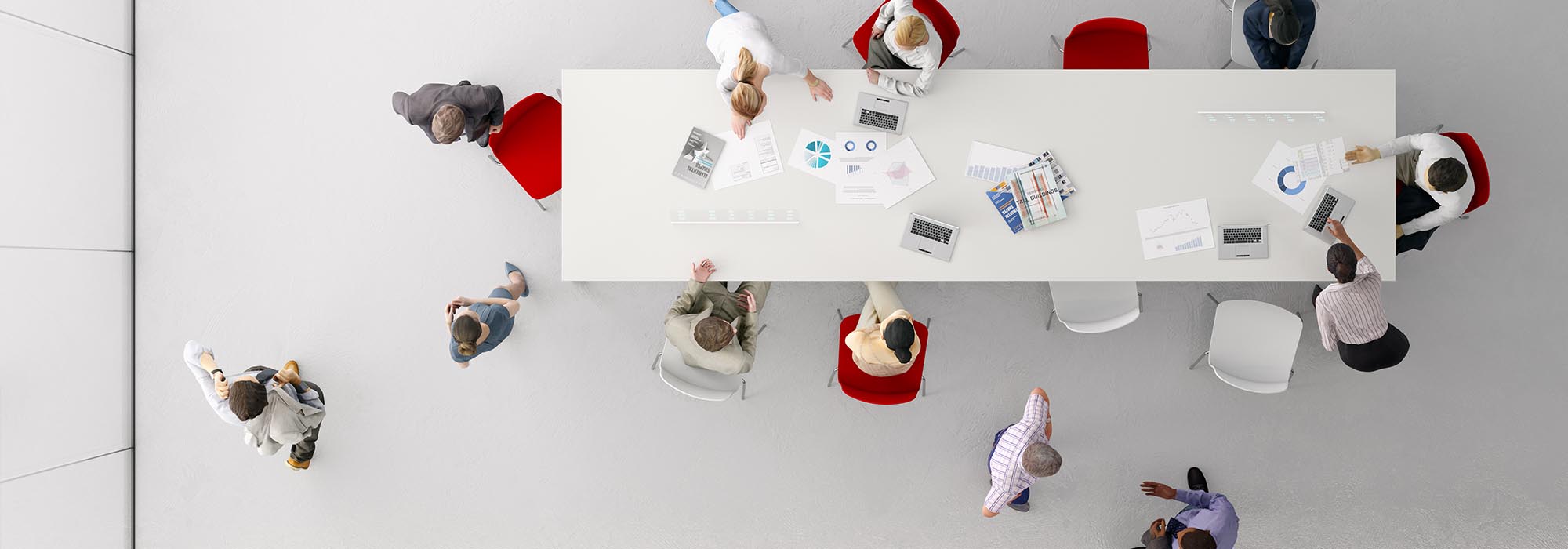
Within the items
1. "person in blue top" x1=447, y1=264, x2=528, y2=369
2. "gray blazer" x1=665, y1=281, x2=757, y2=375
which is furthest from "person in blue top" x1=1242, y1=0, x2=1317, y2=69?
"person in blue top" x1=447, y1=264, x2=528, y2=369

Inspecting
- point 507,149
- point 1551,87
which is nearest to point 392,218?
point 507,149

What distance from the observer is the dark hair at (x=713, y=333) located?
268 cm

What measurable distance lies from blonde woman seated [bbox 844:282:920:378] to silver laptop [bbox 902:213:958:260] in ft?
0.87

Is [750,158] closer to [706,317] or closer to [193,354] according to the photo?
[706,317]

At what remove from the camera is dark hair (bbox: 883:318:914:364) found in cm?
262

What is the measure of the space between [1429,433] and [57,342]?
647 centimetres

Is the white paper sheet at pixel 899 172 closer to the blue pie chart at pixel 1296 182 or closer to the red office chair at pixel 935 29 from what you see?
the red office chair at pixel 935 29

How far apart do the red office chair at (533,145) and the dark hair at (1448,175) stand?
341cm

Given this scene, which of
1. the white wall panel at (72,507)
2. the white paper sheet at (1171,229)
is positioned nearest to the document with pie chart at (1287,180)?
the white paper sheet at (1171,229)

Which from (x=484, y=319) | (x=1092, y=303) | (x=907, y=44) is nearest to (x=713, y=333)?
(x=484, y=319)

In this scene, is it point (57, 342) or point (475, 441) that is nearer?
point (57, 342)

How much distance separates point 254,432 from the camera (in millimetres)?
3285

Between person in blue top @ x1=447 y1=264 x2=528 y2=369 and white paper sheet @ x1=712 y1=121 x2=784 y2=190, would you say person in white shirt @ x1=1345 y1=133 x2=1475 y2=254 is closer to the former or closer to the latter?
white paper sheet @ x1=712 y1=121 x2=784 y2=190

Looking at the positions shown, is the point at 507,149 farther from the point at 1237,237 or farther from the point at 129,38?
the point at 1237,237
